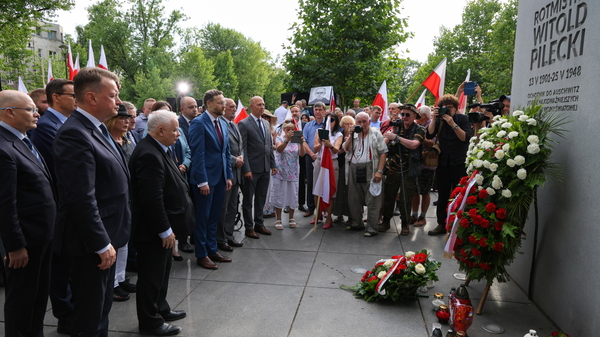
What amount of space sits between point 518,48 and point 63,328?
5.74m

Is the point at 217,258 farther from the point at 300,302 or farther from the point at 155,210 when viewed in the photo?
the point at 155,210

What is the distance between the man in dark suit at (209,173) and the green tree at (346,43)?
1268 cm

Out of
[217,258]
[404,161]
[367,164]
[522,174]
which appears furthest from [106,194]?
[404,161]

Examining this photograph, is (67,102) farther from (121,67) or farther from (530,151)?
(121,67)

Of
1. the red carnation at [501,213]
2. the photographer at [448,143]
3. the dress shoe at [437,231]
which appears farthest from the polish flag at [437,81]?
the red carnation at [501,213]

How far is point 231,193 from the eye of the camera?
5777 mm

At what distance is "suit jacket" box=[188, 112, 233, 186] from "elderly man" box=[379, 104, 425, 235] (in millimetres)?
2793

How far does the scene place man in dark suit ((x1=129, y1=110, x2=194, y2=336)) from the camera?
3152 mm

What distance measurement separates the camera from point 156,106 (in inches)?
234

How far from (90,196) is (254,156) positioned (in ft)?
13.1

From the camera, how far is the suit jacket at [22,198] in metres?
2.60

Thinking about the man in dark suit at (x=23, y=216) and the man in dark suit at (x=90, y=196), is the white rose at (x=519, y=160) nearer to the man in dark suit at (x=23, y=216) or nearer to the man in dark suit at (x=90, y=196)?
the man in dark suit at (x=90, y=196)

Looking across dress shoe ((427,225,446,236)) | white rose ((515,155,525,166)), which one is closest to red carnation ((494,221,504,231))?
white rose ((515,155,525,166))

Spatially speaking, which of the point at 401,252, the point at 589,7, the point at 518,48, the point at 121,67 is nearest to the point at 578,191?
the point at 589,7
